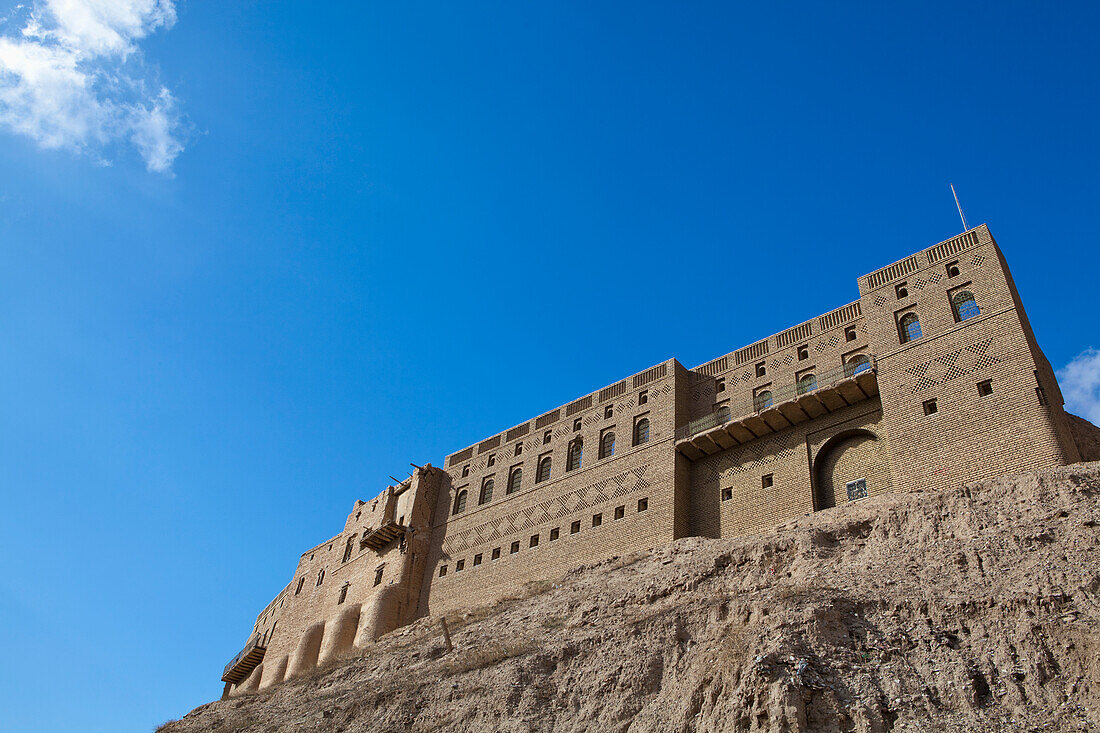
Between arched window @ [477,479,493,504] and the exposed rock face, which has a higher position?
arched window @ [477,479,493,504]

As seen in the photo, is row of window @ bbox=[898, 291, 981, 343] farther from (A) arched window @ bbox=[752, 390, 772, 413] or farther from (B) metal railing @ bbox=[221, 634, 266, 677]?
(B) metal railing @ bbox=[221, 634, 266, 677]

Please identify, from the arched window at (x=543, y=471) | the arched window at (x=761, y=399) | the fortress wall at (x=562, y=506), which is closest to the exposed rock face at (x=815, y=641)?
the fortress wall at (x=562, y=506)

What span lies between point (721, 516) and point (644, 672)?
9545 millimetres

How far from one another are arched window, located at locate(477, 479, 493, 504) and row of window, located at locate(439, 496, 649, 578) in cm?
256

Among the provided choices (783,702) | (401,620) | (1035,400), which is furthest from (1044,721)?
(401,620)

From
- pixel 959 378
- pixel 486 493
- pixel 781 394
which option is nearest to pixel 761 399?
pixel 781 394

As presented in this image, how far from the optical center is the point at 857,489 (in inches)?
889

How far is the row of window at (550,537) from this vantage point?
26.6m

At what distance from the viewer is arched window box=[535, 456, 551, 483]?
101ft

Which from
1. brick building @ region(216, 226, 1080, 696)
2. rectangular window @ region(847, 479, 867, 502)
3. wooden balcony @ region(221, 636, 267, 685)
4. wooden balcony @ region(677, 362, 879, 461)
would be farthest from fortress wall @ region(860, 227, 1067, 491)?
wooden balcony @ region(221, 636, 267, 685)

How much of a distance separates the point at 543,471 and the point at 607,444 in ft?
8.97

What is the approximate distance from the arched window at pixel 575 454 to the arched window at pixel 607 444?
3.04ft

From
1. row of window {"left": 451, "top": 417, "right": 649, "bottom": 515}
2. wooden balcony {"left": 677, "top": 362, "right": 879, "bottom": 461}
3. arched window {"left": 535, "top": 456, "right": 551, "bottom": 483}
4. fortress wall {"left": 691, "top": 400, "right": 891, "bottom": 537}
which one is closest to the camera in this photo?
fortress wall {"left": 691, "top": 400, "right": 891, "bottom": 537}

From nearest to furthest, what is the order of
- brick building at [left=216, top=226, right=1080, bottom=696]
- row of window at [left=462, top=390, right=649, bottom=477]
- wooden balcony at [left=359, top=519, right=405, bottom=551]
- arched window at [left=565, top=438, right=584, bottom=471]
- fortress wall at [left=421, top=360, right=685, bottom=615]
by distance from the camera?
brick building at [left=216, top=226, right=1080, bottom=696], fortress wall at [left=421, top=360, right=685, bottom=615], row of window at [left=462, top=390, right=649, bottom=477], arched window at [left=565, top=438, right=584, bottom=471], wooden balcony at [left=359, top=519, right=405, bottom=551]
